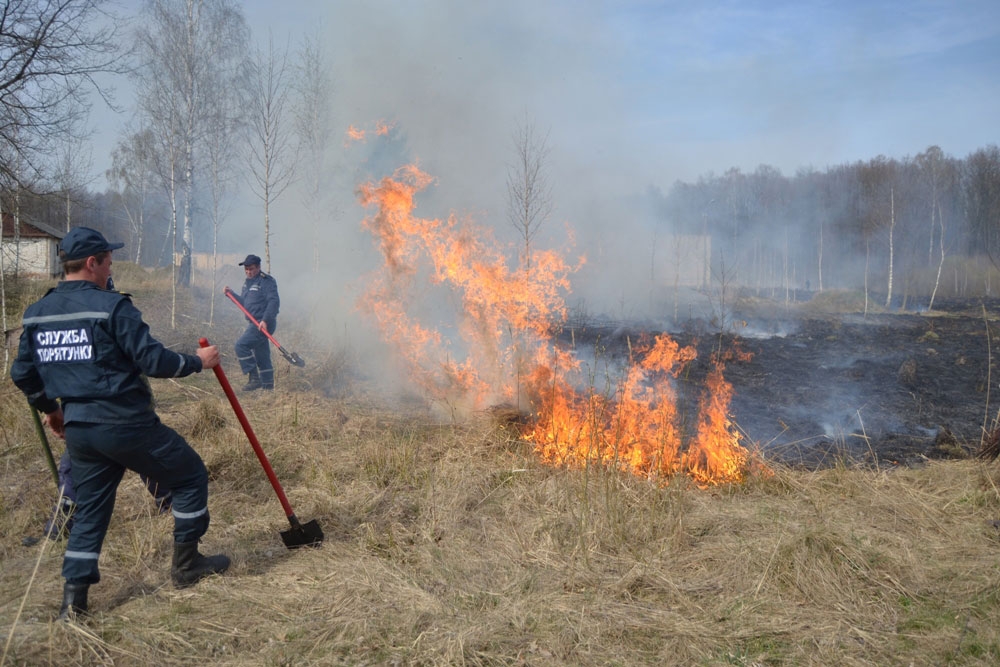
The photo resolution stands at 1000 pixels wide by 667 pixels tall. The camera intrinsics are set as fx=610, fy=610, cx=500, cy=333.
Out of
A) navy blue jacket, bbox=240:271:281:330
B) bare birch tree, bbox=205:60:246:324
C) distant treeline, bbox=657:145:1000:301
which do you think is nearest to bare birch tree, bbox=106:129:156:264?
bare birch tree, bbox=205:60:246:324

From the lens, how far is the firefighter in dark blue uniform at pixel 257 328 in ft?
28.2

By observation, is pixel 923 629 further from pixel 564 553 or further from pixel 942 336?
pixel 942 336

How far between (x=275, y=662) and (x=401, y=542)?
4.54 feet

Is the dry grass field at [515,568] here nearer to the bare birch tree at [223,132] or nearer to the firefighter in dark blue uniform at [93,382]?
the firefighter in dark blue uniform at [93,382]

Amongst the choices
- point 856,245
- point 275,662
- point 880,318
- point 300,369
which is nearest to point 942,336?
point 880,318

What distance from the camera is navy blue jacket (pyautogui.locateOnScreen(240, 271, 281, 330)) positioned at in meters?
8.60

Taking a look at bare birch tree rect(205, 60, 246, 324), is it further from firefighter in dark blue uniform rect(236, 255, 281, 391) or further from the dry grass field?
the dry grass field

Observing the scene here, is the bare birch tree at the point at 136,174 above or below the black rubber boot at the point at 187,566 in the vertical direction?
above

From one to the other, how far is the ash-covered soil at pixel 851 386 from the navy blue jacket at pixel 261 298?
4.35 metres

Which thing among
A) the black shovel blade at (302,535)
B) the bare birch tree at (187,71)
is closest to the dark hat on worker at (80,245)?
the black shovel blade at (302,535)

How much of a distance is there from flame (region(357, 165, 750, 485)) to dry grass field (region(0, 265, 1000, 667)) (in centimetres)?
49

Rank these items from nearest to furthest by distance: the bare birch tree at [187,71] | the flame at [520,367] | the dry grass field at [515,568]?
the dry grass field at [515,568], the flame at [520,367], the bare birch tree at [187,71]

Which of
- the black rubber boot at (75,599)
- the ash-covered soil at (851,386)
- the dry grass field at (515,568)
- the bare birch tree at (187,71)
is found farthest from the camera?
the bare birch tree at (187,71)

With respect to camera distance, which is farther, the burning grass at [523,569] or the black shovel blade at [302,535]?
the black shovel blade at [302,535]
